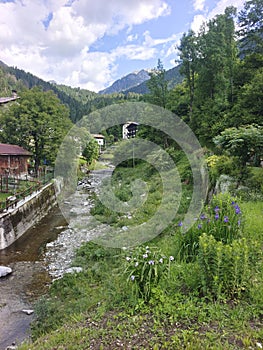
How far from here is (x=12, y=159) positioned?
1883cm

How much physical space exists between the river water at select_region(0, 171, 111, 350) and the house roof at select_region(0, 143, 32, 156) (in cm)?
672

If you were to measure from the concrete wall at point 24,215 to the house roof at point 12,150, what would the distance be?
13.7 feet

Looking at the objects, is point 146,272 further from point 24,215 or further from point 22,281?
point 24,215

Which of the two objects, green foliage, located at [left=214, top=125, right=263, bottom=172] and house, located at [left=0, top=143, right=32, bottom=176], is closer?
green foliage, located at [left=214, top=125, right=263, bottom=172]

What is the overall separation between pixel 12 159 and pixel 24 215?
8.51 meters

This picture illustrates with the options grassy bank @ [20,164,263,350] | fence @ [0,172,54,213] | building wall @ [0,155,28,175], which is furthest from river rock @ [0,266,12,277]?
building wall @ [0,155,28,175]

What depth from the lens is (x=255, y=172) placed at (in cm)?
837

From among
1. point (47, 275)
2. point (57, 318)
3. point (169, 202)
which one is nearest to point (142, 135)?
point (169, 202)

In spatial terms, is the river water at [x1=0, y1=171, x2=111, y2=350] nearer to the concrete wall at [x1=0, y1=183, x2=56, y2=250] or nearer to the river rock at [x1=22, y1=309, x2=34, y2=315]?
the river rock at [x1=22, y1=309, x2=34, y2=315]

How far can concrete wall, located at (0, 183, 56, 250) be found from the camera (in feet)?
33.2

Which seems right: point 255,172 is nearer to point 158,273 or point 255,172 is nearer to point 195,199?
point 195,199

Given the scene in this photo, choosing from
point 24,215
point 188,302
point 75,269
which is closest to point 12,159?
point 24,215

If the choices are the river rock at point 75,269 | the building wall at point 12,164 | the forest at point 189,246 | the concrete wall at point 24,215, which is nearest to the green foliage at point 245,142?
the forest at point 189,246

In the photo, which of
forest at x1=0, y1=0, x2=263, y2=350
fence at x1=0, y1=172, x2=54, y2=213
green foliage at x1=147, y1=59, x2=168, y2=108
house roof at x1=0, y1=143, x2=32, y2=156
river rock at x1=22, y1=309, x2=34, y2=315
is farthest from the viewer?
green foliage at x1=147, y1=59, x2=168, y2=108
